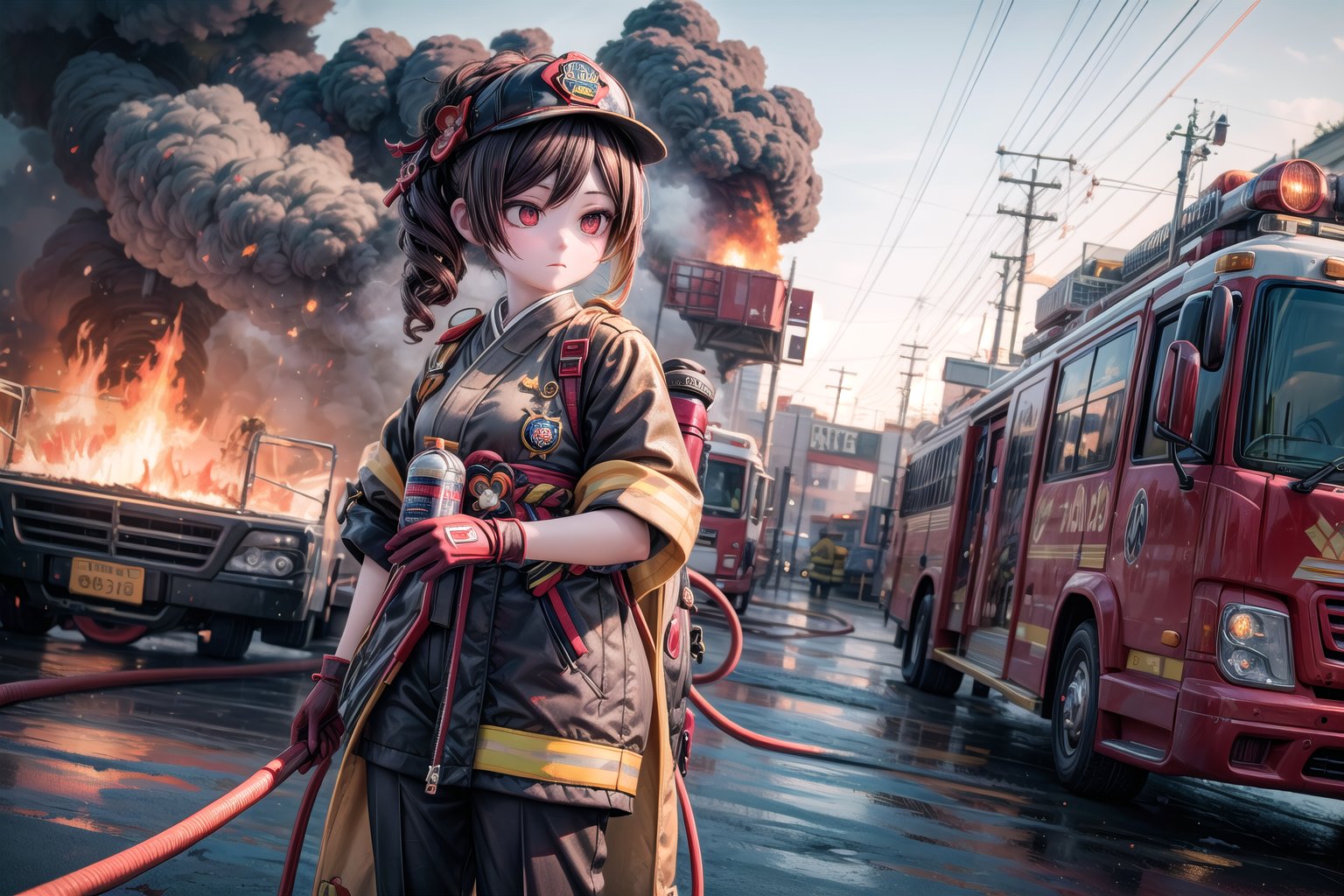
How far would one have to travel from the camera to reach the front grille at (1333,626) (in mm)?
5766

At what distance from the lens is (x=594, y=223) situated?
2297 mm

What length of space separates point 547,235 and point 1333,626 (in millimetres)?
5171

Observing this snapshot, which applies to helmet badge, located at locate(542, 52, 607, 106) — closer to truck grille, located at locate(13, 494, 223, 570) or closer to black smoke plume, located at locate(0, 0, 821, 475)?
truck grille, located at locate(13, 494, 223, 570)

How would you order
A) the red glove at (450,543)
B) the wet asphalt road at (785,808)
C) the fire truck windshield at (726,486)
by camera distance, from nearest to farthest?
the red glove at (450,543) < the wet asphalt road at (785,808) < the fire truck windshield at (726,486)

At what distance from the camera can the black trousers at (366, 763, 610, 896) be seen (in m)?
1.85

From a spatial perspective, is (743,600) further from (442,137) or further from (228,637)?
(442,137)

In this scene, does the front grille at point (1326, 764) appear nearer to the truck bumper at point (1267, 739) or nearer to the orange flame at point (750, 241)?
the truck bumper at point (1267, 739)

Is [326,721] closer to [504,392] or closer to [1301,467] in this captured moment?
[504,392]

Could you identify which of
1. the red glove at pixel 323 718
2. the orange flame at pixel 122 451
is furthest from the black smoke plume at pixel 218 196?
the red glove at pixel 323 718

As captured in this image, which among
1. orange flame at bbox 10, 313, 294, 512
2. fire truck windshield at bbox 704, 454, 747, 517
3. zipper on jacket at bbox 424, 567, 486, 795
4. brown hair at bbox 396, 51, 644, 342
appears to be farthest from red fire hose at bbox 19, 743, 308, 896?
fire truck windshield at bbox 704, 454, 747, 517

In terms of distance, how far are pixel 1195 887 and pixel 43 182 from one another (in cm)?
2747

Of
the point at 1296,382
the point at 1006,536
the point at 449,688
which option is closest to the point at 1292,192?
the point at 1296,382

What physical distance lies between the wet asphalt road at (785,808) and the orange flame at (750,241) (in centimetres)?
3777

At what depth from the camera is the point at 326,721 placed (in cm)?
218
